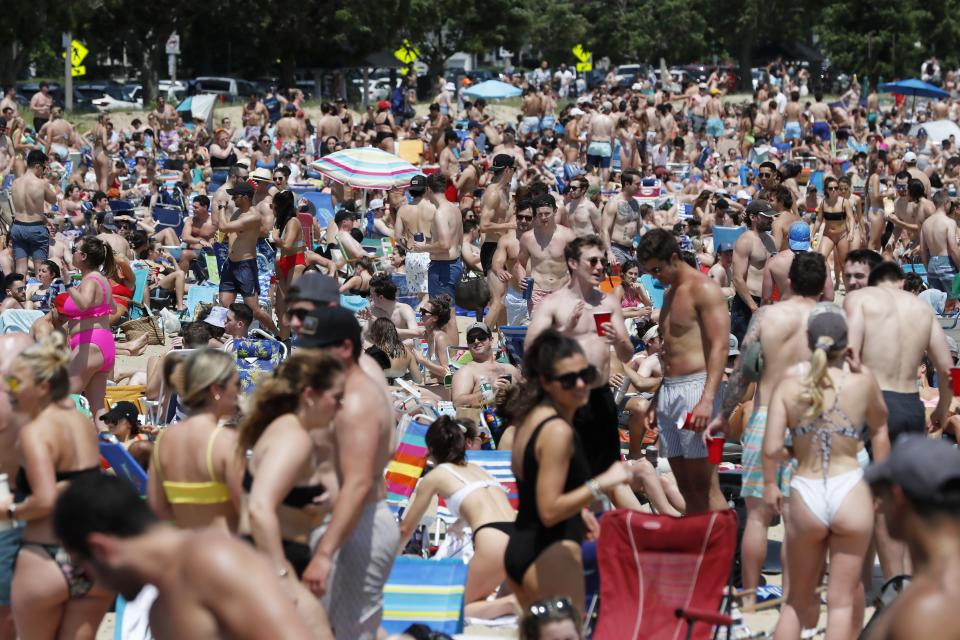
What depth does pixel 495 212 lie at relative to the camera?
12477mm

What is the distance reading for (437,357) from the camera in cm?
1017

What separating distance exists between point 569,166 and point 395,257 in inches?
319

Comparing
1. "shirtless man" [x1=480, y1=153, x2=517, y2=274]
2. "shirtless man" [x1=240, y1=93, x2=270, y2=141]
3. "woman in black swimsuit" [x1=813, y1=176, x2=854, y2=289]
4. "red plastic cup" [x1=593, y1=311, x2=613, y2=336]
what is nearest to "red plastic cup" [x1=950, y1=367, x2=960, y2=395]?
"red plastic cup" [x1=593, y1=311, x2=613, y2=336]

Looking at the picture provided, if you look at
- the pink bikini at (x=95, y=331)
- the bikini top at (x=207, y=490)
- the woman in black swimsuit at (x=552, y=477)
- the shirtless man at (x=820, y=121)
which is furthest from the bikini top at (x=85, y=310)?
the shirtless man at (x=820, y=121)

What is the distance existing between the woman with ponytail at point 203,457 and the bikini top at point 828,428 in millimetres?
2028

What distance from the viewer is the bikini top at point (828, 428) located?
5.01m

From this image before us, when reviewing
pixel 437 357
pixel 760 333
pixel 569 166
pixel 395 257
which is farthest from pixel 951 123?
pixel 760 333

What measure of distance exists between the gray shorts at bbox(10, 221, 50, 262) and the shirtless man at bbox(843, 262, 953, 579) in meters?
9.66

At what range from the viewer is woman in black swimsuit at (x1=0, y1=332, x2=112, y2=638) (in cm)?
450

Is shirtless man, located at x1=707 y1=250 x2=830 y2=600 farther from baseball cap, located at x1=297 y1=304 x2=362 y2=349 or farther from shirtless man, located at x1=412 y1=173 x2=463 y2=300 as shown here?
shirtless man, located at x1=412 y1=173 x2=463 y2=300

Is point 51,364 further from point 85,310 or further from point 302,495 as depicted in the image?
point 85,310

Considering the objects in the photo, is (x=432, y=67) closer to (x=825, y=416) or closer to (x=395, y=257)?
(x=395, y=257)

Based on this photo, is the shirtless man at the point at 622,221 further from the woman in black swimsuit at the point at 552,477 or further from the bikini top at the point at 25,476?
the bikini top at the point at 25,476

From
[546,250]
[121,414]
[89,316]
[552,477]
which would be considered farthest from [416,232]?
[552,477]
